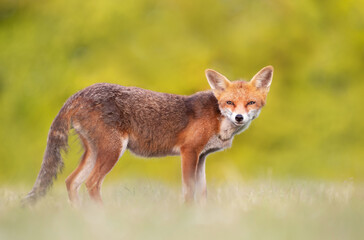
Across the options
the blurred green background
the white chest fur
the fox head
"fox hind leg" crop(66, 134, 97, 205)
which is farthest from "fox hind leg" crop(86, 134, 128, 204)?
the blurred green background

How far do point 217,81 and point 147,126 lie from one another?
3.31 ft

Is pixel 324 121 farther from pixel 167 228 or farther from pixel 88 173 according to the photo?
pixel 167 228

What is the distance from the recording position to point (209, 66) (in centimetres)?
1124

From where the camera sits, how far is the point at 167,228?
352 centimetres

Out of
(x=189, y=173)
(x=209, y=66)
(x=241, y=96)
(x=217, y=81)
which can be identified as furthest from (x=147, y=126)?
(x=209, y=66)

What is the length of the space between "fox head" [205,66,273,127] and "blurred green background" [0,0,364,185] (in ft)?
14.4

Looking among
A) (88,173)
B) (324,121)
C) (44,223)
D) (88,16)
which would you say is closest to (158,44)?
(88,16)

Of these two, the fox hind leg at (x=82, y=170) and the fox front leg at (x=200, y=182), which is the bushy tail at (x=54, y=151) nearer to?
the fox hind leg at (x=82, y=170)

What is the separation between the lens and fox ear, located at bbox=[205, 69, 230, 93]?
6.32 metres

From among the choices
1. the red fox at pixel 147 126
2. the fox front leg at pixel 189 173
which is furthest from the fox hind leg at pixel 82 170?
the fox front leg at pixel 189 173

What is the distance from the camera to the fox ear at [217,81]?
6324mm

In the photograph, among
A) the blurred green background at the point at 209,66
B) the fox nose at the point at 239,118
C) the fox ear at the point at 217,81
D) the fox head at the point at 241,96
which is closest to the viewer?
the fox nose at the point at 239,118

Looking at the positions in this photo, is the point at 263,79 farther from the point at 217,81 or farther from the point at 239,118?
the point at 239,118

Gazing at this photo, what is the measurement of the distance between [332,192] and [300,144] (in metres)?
5.16
